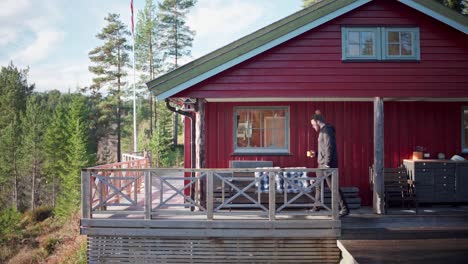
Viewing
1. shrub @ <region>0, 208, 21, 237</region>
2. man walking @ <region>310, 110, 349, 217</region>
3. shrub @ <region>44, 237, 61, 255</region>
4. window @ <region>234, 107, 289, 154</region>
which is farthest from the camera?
shrub @ <region>0, 208, 21, 237</region>

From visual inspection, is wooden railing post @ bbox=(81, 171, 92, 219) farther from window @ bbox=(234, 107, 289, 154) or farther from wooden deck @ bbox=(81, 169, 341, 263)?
window @ bbox=(234, 107, 289, 154)

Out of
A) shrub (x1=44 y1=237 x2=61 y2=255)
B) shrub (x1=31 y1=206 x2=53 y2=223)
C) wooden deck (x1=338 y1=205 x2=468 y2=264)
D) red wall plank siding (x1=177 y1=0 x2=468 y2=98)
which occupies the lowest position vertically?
shrub (x1=31 y1=206 x2=53 y2=223)

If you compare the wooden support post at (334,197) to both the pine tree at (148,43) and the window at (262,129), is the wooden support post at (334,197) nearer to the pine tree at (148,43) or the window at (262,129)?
the window at (262,129)

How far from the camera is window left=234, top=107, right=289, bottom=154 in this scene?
9.40 meters

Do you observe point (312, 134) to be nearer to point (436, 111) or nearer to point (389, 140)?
point (389, 140)

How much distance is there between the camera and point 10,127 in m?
32.0

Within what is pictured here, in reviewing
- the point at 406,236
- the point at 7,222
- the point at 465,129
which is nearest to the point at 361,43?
the point at 465,129

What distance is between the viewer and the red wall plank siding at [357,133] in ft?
30.5

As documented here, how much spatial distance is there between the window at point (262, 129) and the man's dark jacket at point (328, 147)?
194 centimetres

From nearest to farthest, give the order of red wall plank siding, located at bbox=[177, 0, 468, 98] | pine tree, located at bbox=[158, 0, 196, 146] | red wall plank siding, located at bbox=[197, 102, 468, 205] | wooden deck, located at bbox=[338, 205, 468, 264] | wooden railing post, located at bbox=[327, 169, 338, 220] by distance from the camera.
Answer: wooden deck, located at bbox=[338, 205, 468, 264]
wooden railing post, located at bbox=[327, 169, 338, 220]
red wall plank siding, located at bbox=[177, 0, 468, 98]
red wall plank siding, located at bbox=[197, 102, 468, 205]
pine tree, located at bbox=[158, 0, 196, 146]

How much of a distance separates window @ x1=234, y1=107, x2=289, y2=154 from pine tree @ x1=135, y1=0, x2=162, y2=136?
1081 inches

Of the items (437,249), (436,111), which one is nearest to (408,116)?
(436,111)

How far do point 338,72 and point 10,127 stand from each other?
103 feet

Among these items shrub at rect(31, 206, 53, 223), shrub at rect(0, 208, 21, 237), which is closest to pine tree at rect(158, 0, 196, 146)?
shrub at rect(31, 206, 53, 223)
